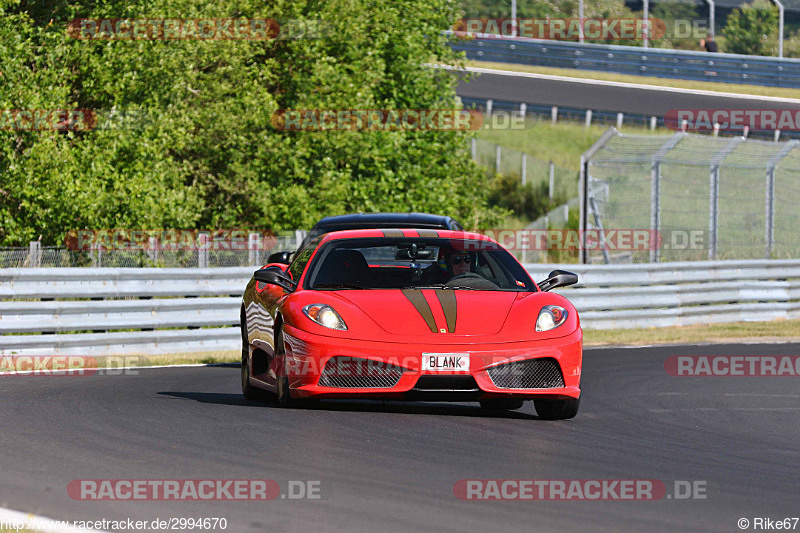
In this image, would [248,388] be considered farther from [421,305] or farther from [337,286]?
[421,305]

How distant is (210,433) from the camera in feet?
26.2

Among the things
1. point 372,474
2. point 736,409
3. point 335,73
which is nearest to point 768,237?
point 335,73

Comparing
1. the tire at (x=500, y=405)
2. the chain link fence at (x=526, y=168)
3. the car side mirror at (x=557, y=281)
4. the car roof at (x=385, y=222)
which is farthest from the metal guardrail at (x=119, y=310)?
the chain link fence at (x=526, y=168)

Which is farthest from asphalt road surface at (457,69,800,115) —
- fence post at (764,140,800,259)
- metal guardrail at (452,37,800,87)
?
fence post at (764,140,800,259)

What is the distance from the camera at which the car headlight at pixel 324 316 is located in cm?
877

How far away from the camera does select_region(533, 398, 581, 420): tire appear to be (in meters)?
9.06

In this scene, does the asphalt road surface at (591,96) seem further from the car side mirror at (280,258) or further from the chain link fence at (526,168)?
the car side mirror at (280,258)

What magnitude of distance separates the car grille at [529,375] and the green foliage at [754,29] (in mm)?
61062

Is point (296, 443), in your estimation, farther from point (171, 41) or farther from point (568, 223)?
point (568, 223)

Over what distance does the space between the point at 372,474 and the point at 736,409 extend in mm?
4758

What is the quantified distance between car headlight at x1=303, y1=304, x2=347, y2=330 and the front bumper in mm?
124

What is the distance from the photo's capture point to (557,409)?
910 centimetres

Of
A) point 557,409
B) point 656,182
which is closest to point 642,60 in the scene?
point 656,182

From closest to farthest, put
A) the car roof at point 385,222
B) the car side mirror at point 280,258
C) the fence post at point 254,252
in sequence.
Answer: the car side mirror at point 280,258 → the car roof at point 385,222 → the fence post at point 254,252
